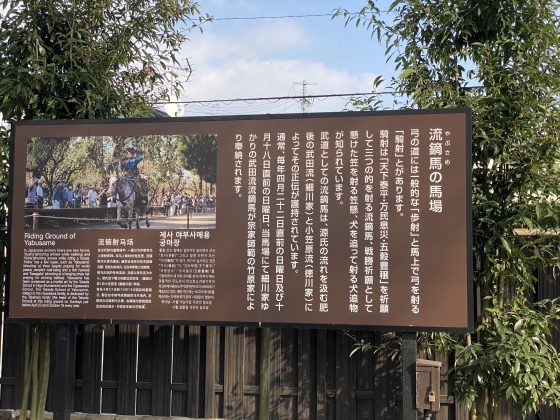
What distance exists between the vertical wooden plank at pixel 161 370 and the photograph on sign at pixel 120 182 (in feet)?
5.93

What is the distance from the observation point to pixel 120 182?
5.22 m

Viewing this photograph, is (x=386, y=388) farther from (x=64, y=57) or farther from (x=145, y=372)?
(x=64, y=57)

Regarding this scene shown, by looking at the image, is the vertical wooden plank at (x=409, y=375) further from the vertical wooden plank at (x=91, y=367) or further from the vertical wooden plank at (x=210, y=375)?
the vertical wooden plank at (x=91, y=367)

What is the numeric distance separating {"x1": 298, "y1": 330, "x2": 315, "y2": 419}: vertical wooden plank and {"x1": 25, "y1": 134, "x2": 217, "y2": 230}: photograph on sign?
6.32 ft

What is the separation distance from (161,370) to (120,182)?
2328 mm

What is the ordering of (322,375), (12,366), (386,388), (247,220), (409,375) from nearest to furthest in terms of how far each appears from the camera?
1. (409,375)
2. (247,220)
3. (386,388)
4. (322,375)
5. (12,366)

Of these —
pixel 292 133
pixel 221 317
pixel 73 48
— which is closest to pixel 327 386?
pixel 221 317

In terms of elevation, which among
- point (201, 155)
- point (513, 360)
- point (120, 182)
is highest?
point (201, 155)

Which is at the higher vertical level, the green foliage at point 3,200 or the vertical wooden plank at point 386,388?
the green foliage at point 3,200

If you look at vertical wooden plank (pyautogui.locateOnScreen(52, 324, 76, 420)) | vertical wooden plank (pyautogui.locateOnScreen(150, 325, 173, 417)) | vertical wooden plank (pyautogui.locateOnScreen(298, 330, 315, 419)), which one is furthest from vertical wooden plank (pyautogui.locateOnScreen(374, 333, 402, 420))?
vertical wooden plank (pyautogui.locateOnScreen(52, 324, 76, 420))

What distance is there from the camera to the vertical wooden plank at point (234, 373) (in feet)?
20.6

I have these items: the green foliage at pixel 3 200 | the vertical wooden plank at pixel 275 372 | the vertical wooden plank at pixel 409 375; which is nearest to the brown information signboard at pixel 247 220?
the vertical wooden plank at pixel 409 375

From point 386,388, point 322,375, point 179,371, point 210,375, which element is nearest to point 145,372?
point 179,371

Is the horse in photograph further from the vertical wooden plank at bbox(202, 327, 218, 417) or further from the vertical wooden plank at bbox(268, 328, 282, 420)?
the vertical wooden plank at bbox(268, 328, 282, 420)
